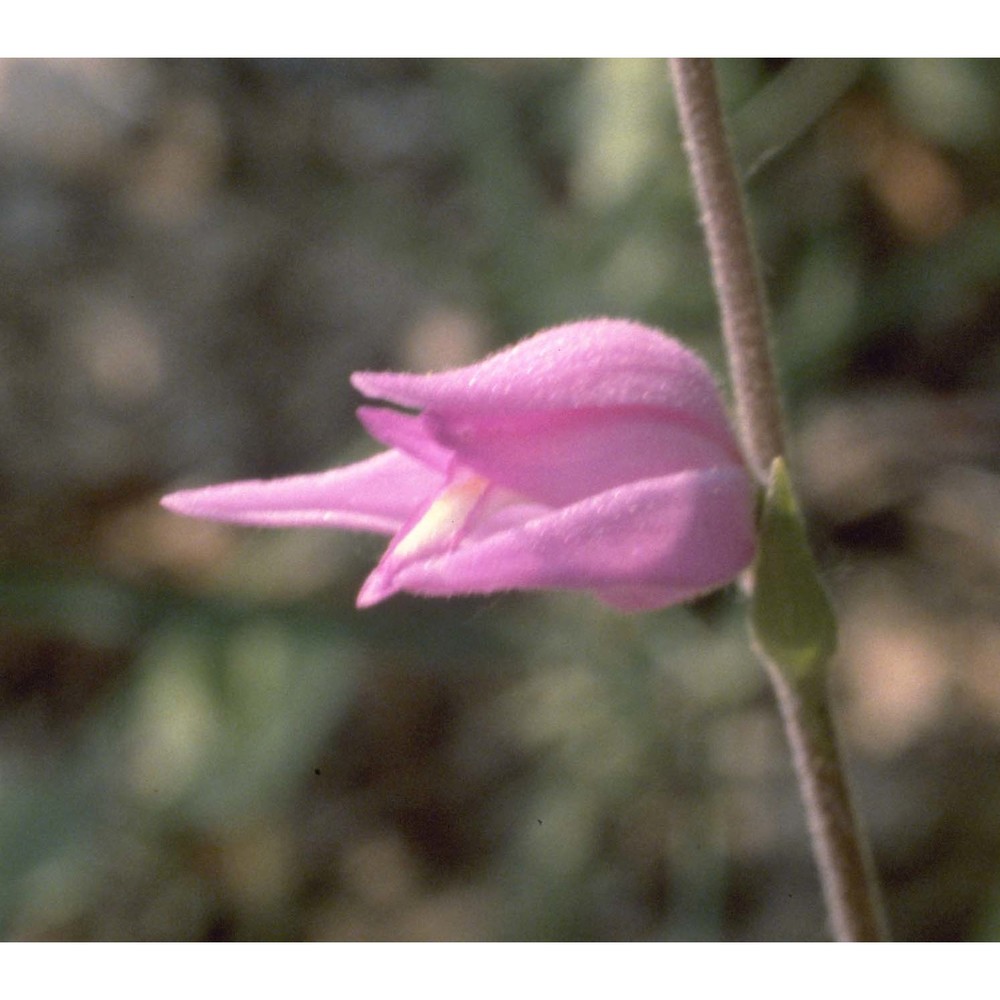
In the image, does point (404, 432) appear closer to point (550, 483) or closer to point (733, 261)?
point (550, 483)

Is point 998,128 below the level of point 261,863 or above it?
above

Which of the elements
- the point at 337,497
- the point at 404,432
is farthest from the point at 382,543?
the point at 404,432

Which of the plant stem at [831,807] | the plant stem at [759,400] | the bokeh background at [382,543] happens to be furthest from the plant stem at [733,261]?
the bokeh background at [382,543]

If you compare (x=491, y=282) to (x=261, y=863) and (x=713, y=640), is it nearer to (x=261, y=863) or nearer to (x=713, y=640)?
(x=713, y=640)

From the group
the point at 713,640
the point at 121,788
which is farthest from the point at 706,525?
the point at 121,788

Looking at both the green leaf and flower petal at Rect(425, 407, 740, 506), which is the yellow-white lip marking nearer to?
flower petal at Rect(425, 407, 740, 506)
